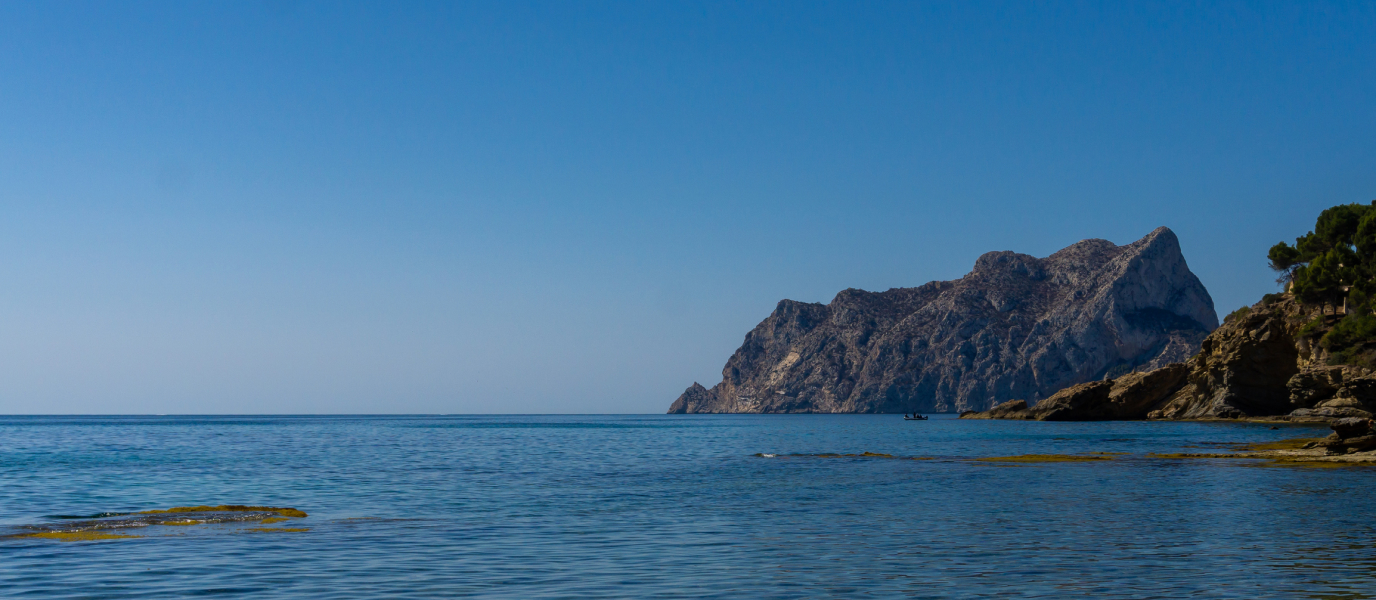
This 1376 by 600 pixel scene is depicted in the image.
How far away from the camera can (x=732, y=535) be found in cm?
2478

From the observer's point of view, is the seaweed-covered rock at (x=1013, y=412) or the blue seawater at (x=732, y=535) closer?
the blue seawater at (x=732, y=535)

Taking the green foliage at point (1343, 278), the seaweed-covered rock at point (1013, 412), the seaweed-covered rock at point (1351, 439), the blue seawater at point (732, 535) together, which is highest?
the green foliage at point (1343, 278)

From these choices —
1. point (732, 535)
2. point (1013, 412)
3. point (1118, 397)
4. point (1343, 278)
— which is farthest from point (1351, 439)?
point (1013, 412)

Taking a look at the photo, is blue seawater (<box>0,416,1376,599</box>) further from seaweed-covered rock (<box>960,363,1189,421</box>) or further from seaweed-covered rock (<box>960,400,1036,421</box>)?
seaweed-covered rock (<box>960,400,1036,421</box>)

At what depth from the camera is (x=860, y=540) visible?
76.3 feet

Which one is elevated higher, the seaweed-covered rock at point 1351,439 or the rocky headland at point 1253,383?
the rocky headland at point 1253,383

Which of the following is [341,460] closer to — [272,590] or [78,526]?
[78,526]

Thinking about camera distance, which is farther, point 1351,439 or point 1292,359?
point 1292,359

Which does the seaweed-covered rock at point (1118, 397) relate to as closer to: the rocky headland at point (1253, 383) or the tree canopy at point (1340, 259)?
the rocky headland at point (1253, 383)

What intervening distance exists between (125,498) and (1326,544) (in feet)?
118

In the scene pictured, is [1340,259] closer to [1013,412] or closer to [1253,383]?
[1253,383]

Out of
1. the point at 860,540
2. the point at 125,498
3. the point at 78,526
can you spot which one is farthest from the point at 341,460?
the point at 860,540

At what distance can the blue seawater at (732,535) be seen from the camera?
57.7ft

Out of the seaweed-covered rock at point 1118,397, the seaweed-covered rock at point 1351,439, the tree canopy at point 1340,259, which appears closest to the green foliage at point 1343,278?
the tree canopy at point 1340,259
